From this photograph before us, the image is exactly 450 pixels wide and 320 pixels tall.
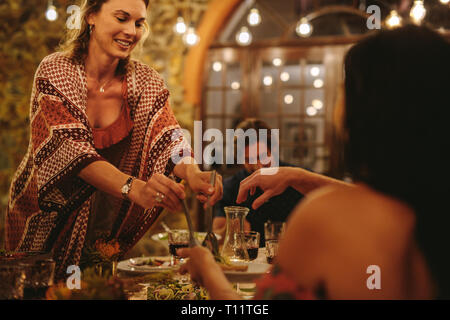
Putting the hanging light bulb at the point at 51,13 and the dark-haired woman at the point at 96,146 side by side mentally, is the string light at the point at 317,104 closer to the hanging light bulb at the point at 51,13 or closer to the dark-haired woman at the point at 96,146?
the hanging light bulb at the point at 51,13

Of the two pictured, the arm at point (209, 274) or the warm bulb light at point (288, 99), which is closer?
the arm at point (209, 274)

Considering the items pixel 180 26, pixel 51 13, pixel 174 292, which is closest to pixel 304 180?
A: pixel 174 292

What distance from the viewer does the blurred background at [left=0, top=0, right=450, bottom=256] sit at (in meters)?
4.41

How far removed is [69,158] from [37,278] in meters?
0.45

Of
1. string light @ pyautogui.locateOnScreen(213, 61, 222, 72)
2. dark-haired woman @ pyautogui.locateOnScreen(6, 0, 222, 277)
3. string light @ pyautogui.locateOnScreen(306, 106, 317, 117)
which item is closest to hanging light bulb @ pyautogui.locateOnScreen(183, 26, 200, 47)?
string light @ pyautogui.locateOnScreen(213, 61, 222, 72)

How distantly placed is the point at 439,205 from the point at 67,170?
3.22ft

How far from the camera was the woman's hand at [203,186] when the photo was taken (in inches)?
48.6

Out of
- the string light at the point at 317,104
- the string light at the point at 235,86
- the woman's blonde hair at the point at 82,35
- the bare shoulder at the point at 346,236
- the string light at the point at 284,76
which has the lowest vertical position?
the bare shoulder at the point at 346,236

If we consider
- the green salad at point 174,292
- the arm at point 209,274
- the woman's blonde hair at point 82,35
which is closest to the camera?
the arm at point 209,274

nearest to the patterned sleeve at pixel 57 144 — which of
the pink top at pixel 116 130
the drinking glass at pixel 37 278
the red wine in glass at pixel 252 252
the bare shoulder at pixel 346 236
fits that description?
the pink top at pixel 116 130

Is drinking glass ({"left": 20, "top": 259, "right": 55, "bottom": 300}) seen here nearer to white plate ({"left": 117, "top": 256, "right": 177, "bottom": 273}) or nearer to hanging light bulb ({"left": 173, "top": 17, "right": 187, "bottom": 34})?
white plate ({"left": 117, "top": 256, "right": 177, "bottom": 273})

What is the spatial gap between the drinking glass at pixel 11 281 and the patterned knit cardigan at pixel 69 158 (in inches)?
16.9

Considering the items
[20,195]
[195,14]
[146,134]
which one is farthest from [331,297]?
[195,14]

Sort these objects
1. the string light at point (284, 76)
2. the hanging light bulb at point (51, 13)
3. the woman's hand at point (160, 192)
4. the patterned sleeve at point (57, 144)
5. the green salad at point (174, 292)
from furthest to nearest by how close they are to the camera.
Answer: the string light at point (284, 76), the hanging light bulb at point (51, 13), the patterned sleeve at point (57, 144), the woman's hand at point (160, 192), the green salad at point (174, 292)
